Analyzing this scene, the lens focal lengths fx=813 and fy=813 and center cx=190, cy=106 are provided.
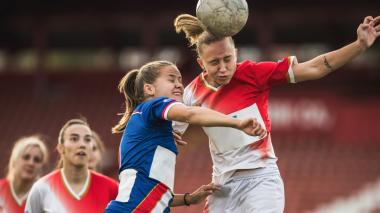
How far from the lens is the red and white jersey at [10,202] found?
6965 millimetres

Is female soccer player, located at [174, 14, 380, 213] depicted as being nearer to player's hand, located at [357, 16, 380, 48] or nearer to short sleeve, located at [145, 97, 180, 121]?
player's hand, located at [357, 16, 380, 48]

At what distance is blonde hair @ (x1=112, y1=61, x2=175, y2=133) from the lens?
4891 millimetres

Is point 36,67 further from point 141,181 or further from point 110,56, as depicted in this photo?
point 141,181

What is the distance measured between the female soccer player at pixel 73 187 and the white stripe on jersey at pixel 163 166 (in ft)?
4.90

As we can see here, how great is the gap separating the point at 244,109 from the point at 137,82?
703mm

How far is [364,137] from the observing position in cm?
1625

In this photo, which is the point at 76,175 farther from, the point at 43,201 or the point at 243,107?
the point at 243,107

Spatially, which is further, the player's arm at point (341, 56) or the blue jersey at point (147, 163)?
the player's arm at point (341, 56)

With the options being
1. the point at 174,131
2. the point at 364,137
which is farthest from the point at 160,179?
the point at 364,137

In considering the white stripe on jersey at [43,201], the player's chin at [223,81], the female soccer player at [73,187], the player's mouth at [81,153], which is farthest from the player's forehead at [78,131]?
the player's chin at [223,81]

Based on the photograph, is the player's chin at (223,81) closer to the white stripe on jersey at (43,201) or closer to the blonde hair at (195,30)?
the blonde hair at (195,30)

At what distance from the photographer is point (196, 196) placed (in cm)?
520

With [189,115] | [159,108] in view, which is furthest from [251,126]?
[159,108]

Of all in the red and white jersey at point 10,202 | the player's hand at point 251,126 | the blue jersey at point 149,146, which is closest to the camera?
the player's hand at point 251,126
